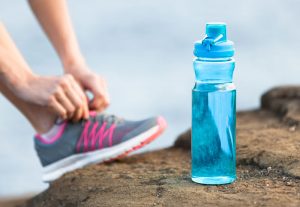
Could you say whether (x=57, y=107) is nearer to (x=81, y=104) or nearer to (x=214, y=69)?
(x=81, y=104)

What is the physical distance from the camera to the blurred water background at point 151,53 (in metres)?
5.70

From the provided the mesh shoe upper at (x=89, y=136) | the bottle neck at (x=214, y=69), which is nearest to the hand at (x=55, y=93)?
the mesh shoe upper at (x=89, y=136)

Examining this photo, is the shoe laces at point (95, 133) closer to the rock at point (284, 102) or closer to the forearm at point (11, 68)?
the forearm at point (11, 68)

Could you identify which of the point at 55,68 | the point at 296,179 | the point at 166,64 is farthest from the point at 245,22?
the point at 296,179

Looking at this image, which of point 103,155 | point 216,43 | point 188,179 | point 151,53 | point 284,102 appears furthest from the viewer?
point 151,53

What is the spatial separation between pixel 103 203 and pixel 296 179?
566 mm

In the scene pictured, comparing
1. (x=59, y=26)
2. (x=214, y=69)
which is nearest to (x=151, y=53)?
(x=59, y=26)

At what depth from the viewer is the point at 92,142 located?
11.3 feet

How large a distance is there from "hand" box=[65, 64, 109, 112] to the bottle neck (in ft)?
2.42

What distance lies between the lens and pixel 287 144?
3.17 meters

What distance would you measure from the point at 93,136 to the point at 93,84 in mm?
187

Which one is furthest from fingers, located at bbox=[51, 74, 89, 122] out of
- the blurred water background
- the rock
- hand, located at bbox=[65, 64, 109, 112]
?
the blurred water background

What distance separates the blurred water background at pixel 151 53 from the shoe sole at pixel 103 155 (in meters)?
1.25

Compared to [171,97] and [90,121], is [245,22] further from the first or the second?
[90,121]
